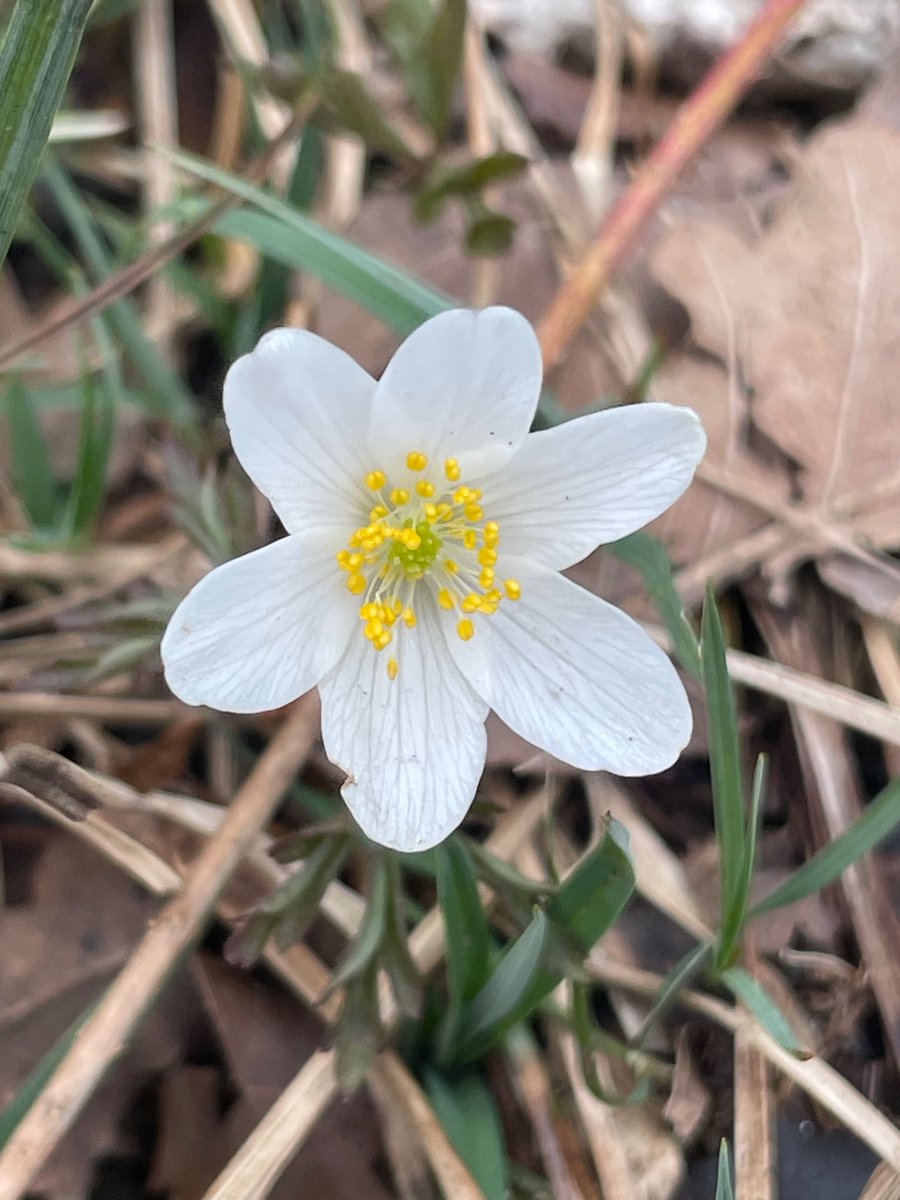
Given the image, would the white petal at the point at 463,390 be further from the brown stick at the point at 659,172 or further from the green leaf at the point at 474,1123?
the green leaf at the point at 474,1123

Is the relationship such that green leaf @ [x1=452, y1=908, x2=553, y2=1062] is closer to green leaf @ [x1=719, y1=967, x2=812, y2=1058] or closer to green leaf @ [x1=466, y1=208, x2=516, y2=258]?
green leaf @ [x1=719, y1=967, x2=812, y2=1058]

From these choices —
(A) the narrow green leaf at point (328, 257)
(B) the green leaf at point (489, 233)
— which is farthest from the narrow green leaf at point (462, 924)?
(B) the green leaf at point (489, 233)

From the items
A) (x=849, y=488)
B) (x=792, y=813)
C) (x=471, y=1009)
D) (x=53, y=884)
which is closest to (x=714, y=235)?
(x=849, y=488)

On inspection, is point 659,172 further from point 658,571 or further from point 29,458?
point 29,458

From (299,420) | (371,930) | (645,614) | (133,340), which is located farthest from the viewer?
(133,340)

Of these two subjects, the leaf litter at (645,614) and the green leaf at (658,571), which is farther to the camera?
the leaf litter at (645,614)

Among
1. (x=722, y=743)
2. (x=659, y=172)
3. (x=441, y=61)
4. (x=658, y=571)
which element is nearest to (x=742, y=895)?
(x=722, y=743)
